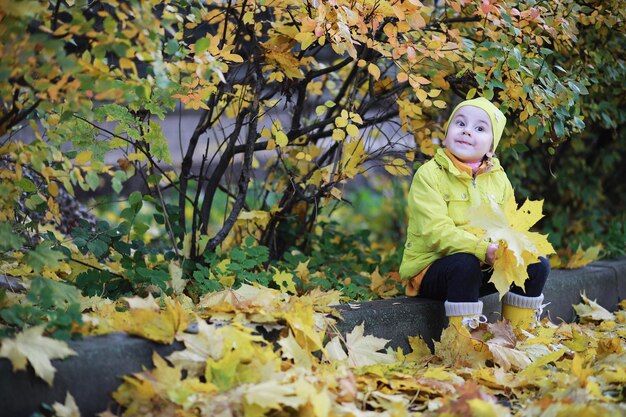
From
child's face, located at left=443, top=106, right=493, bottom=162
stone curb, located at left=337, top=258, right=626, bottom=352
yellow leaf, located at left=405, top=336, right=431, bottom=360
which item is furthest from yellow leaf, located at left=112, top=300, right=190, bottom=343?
child's face, located at left=443, top=106, right=493, bottom=162

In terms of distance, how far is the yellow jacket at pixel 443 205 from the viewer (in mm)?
3371

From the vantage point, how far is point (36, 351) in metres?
2.31

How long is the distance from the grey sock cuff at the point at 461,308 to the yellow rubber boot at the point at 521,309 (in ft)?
1.02

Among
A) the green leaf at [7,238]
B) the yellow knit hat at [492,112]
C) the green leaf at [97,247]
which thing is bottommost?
the green leaf at [97,247]

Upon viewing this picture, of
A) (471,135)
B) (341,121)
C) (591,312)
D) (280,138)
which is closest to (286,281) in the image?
(280,138)

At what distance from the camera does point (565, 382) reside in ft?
8.89

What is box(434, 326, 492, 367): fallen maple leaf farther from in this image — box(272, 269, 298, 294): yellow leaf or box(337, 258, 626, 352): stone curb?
box(272, 269, 298, 294): yellow leaf

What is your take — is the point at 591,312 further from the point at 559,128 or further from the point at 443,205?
the point at 443,205

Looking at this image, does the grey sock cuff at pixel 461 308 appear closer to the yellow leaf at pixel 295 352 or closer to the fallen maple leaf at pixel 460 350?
the fallen maple leaf at pixel 460 350

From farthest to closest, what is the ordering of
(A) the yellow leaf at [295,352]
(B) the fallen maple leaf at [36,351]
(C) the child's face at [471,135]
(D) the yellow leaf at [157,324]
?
(C) the child's face at [471,135]
(A) the yellow leaf at [295,352]
(D) the yellow leaf at [157,324]
(B) the fallen maple leaf at [36,351]

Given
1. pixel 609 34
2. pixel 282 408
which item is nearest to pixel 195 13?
pixel 282 408

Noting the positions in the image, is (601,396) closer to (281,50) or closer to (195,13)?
(281,50)

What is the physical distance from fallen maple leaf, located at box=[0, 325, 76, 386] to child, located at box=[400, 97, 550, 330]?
1646 mm

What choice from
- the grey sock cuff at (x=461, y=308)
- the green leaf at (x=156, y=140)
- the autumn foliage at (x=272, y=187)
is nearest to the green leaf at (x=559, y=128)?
the autumn foliage at (x=272, y=187)
